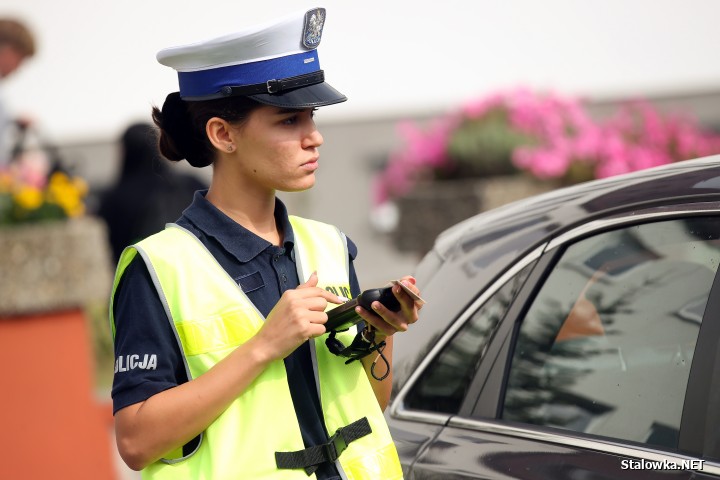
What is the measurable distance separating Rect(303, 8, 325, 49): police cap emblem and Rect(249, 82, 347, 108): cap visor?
0.10m

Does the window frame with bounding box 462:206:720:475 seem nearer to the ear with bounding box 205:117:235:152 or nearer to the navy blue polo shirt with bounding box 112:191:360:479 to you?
the navy blue polo shirt with bounding box 112:191:360:479

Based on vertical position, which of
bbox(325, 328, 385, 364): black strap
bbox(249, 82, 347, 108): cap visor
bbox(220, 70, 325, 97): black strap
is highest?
bbox(220, 70, 325, 97): black strap

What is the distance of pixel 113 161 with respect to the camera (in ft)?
34.5

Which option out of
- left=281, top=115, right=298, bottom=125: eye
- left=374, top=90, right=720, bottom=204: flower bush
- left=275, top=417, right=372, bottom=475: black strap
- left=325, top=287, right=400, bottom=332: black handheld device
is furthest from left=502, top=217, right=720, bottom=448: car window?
left=374, top=90, right=720, bottom=204: flower bush

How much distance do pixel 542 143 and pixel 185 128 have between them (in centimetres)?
510

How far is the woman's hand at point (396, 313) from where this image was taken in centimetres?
211

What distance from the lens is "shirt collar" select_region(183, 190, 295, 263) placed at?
2.29 meters

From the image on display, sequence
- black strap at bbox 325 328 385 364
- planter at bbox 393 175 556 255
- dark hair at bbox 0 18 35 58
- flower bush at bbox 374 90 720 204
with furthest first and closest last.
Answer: flower bush at bbox 374 90 720 204 → planter at bbox 393 175 556 255 → dark hair at bbox 0 18 35 58 → black strap at bbox 325 328 385 364

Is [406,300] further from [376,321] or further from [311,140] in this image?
[311,140]

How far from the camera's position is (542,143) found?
732 centimetres

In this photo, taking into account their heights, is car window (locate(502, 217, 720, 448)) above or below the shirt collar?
below

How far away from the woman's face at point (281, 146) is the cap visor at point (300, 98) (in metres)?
0.03

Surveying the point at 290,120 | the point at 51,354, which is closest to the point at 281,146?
the point at 290,120

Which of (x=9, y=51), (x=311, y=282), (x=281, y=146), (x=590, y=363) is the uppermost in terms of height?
(x=9, y=51)
